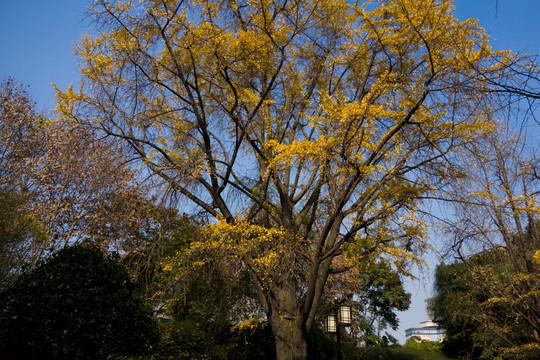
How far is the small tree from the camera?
4.27 meters

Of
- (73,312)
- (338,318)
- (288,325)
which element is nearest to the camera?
(73,312)

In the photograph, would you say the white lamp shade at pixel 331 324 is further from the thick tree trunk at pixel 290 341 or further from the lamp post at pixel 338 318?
the thick tree trunk at pixel 290 341

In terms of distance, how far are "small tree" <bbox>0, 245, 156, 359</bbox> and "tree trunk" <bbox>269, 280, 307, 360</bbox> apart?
312 centimetres

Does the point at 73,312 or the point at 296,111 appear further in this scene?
the point at 296,111

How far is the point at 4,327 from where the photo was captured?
4.22 m

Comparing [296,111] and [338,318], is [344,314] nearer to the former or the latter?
[338,318]

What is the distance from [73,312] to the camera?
444 centimetres

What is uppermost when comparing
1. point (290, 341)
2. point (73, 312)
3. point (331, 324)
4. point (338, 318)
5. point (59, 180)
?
point (59, 180)

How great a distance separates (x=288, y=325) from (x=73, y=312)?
4031mm

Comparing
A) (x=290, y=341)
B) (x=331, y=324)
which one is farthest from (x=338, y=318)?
(x=290, y=341)

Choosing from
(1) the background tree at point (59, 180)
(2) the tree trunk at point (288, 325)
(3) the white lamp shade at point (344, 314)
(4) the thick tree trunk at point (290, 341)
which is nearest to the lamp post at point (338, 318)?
(3) the white lamp shade at point (344, 314)

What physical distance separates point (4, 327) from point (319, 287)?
510cm

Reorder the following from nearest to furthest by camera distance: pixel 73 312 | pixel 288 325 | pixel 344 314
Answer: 1. pixel 73 312
2. pixel 288 325
3. pixel 344 314

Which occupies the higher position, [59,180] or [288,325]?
[59,180]
